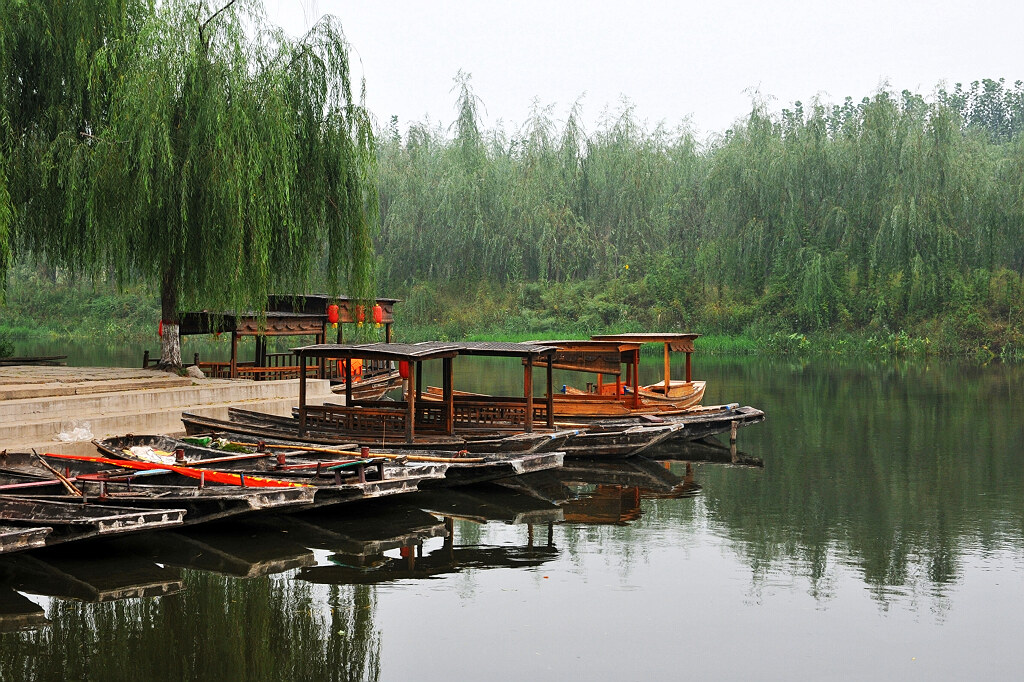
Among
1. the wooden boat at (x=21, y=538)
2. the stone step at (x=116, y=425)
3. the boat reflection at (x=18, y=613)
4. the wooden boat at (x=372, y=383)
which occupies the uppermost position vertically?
the wooden boat at (x=372, y=383)

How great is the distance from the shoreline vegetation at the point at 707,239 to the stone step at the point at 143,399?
18.2 m

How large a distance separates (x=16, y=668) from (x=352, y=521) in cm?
474

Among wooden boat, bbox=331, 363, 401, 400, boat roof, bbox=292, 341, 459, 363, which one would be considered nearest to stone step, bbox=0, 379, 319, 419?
wooden boat, bbox=331, 363, 401, 400

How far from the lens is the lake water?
775 centimetres

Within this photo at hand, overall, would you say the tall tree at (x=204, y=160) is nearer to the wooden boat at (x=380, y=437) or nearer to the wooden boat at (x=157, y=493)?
the wooden boat at (x=380, y=437)

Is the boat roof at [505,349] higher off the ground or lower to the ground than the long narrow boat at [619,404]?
higher

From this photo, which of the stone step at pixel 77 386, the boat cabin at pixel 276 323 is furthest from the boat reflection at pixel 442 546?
the boat cabin at pixel 276 323

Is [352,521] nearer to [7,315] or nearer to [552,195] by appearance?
[552,195]

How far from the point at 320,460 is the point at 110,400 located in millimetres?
4358

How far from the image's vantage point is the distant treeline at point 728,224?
38.9 m

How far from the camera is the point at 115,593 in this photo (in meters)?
8.98

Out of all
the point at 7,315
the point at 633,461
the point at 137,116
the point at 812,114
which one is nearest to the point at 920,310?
the point at 812,114

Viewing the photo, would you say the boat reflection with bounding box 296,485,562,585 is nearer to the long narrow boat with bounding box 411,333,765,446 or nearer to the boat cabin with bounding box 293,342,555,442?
the boat cabin with bounding box 293,342,555,442

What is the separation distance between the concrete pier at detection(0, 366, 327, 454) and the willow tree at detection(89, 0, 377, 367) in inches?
57.8
